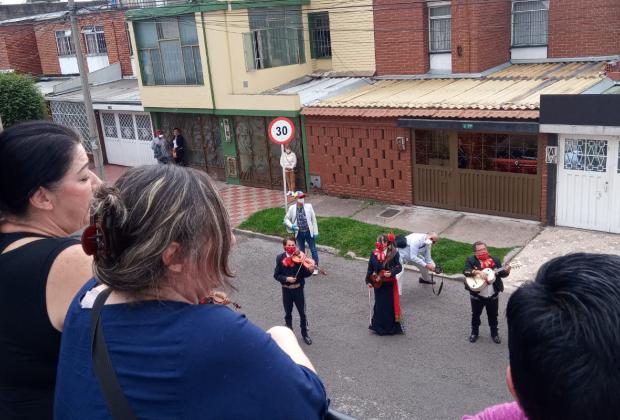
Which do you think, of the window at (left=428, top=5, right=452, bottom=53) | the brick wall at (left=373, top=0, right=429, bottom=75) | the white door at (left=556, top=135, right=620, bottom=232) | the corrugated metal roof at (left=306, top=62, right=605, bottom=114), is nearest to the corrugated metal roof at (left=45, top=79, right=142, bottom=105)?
the brick wall at (left=373, top=0, right=429, bottom=75)

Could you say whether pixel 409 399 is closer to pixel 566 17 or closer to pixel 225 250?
pixel 225 250

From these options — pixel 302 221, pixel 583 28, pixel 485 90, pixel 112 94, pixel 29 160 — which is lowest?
pixel 302 221

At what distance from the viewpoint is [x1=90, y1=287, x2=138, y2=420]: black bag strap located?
1.38 meters

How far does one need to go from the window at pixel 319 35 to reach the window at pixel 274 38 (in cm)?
39

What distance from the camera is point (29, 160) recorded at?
7.09ft

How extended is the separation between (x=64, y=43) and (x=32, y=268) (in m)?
26.5

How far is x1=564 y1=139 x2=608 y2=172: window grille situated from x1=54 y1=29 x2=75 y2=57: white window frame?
68.5 feet

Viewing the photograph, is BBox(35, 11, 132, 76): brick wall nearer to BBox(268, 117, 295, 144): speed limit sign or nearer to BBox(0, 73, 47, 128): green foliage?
BBox(0, 73, 47, 128): green foliage

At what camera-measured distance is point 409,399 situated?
23.5 ft

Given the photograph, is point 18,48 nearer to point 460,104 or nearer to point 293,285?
point 460,104

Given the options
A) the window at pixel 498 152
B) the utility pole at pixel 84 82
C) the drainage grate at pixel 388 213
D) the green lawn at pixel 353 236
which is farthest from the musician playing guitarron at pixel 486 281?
the utility pole at pixel 84 82

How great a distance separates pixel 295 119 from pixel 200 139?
439 cm

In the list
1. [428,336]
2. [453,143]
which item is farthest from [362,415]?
[453,143]

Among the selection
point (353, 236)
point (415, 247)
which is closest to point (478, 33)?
point (353, 236)
